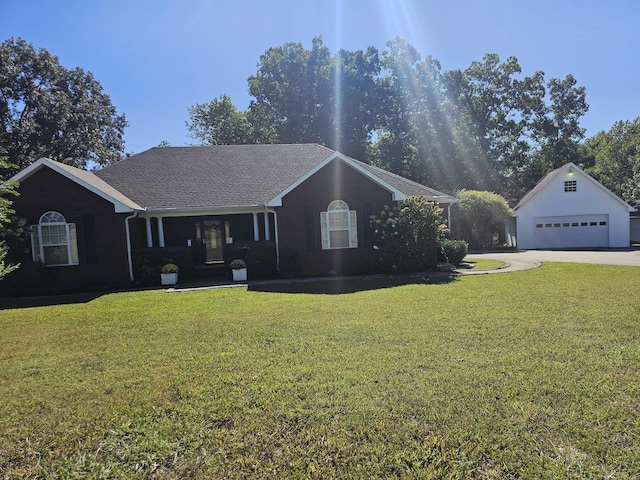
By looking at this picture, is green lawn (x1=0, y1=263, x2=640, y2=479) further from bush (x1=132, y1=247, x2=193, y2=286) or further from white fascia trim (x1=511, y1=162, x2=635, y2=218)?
white fascia trim (x1=511, y1=162, x2=635, y2=218)

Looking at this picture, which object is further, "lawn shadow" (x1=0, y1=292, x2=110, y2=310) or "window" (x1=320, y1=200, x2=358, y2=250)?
"window" (x1=320, y1=200, x2=358, y2=250)

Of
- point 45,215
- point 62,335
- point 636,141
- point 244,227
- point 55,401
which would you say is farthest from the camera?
point 636,141

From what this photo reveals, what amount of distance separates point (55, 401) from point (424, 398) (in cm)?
400

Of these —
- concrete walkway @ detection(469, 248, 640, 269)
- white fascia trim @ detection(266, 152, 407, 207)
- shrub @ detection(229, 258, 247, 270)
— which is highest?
white fascia trim @ detection(266, 152, 407, 207)

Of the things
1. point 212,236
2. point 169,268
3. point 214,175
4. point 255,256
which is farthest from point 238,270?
point 214,175

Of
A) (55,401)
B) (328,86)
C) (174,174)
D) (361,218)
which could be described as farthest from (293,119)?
(55,401)

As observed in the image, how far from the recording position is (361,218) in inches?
642

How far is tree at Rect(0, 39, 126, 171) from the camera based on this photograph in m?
29.8

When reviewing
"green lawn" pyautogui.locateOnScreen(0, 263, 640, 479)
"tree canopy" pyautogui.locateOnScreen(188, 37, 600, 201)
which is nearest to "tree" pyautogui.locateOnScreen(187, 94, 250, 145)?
"tree canopy" pyautogui.locateOnScreen(188, 37, 600, 201)

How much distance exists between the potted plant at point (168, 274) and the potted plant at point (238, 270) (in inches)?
77.5

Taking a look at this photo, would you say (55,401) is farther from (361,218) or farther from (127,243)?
(361,218)

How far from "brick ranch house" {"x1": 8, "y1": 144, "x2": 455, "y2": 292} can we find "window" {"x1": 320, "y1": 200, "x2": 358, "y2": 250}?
0.04 metres

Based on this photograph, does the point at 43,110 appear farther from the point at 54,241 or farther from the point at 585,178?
the point at 585,178

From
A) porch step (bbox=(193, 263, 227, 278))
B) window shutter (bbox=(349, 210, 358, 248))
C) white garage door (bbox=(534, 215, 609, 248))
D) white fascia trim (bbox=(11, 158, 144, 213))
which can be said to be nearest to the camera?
white fascia trim (bbox=(11, 158, 144, 213))
